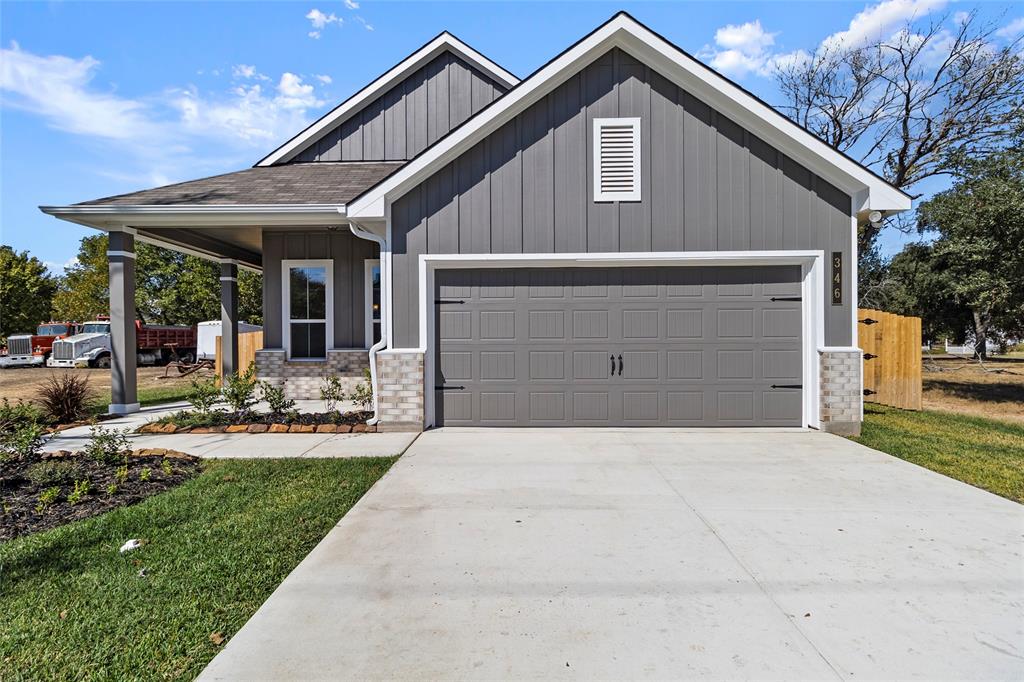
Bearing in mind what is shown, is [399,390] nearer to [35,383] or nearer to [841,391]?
Result: [841,391]

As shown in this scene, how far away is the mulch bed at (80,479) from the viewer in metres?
3.93

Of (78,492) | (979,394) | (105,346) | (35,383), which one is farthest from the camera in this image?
(105,346)

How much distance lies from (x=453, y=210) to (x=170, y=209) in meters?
4.71

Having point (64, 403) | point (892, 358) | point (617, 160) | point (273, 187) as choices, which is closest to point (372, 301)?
point (273, 187)

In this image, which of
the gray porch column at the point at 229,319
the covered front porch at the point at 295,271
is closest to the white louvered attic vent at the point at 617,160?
the covered front porch at the point at 295,271

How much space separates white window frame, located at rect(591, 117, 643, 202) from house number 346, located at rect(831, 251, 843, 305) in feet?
9.59

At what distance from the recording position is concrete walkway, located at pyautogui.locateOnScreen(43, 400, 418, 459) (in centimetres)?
587

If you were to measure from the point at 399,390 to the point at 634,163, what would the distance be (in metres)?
4.73

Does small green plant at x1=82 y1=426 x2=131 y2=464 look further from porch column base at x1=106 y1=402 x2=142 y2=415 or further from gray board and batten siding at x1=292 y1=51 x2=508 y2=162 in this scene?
gray board and batten siding at x1=292 y1=51 x2=508 y2=162

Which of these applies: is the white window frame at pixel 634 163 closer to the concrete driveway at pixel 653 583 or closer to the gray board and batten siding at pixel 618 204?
the gray board and batten siding at pixel 618 204

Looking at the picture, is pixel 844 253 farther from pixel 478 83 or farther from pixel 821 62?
pixel 821 62

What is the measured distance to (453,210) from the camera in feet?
23.3

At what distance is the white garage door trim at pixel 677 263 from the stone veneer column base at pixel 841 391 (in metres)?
0.12

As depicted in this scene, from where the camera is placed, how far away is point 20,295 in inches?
1310
